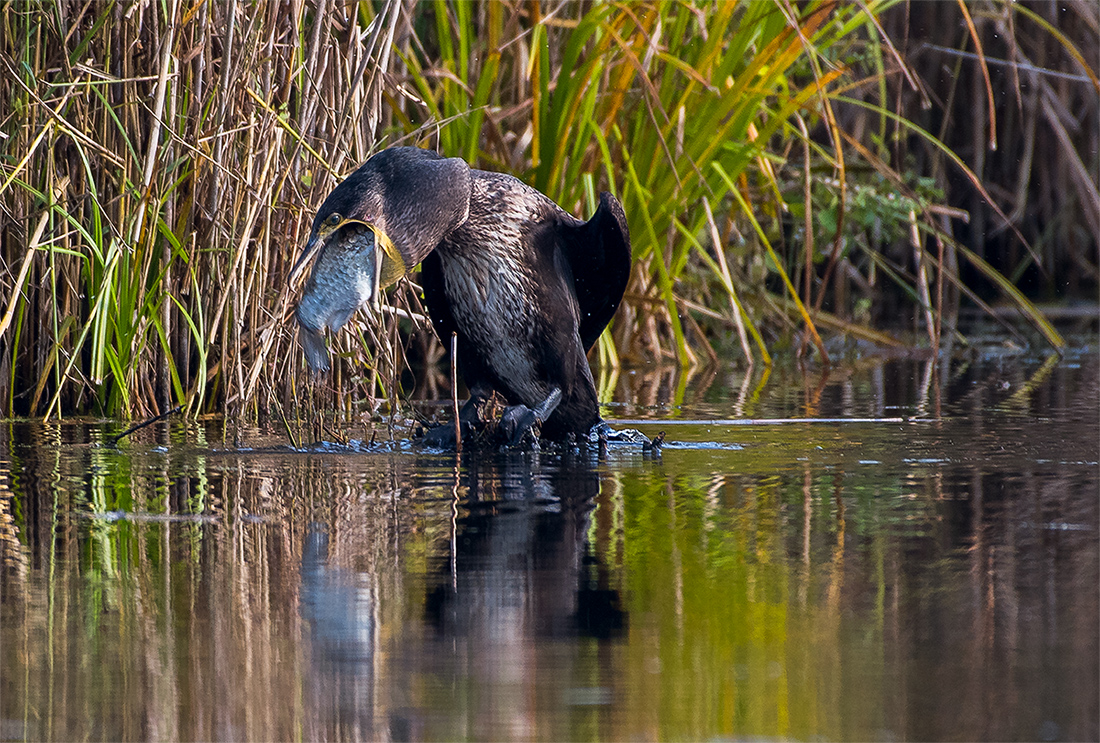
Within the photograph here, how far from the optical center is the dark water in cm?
172

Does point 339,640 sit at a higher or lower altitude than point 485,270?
lower

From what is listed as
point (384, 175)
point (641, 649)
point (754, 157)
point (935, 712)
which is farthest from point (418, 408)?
point (935, 712)

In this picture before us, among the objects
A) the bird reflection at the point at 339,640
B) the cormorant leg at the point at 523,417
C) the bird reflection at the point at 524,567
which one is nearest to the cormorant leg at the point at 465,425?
the cormorant leg at the point at 523,417

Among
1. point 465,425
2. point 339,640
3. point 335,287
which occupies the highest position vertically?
point 335,287

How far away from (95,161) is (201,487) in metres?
1.45

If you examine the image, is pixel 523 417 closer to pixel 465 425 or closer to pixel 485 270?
pixel 465 425

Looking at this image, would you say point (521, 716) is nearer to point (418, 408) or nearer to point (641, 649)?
point (641, 649)

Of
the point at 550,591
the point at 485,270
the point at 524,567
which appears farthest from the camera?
the point at 485,270

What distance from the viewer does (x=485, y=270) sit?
3668 mm

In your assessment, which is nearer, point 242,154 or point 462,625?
point 462,625

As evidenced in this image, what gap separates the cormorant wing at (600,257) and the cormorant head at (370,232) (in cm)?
56

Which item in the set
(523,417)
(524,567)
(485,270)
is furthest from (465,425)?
(524,567)

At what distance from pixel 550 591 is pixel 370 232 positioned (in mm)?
1133

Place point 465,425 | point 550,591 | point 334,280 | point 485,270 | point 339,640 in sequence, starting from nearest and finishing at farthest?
point 339,640 → point 550,591 → point 334,280 → point 485,270 → point 465,425
